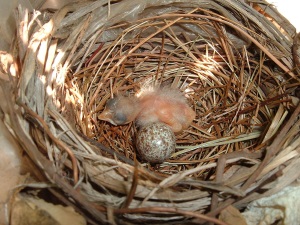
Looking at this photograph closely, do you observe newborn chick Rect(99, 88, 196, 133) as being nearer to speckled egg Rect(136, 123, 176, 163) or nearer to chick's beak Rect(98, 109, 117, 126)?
chick's beak Rect(98, 109, 117, 126)

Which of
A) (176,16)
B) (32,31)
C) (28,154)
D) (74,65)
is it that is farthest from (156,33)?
(28,154)

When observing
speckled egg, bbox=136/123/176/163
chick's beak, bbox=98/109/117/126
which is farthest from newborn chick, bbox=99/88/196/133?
speckled egg, bbox=136/123/176/163

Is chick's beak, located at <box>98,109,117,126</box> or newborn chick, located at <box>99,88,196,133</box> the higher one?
newborn chick, located at <box>99,88,196,133</box>

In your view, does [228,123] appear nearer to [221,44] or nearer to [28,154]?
[221,44]

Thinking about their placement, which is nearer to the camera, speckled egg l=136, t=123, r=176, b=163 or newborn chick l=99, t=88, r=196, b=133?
speckled egg l=136, t=123, r=176, b=163

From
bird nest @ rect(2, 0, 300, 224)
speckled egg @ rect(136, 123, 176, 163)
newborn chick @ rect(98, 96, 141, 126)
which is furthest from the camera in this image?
newborn chick @ rect(98, 96, 141, 126)

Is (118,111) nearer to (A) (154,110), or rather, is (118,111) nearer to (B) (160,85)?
(A) (154,110)

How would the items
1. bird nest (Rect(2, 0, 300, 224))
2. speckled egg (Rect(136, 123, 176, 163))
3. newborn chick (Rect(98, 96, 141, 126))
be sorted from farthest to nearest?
1. newborn chick (Rect(98, 96, 141, 126))
2. speckled egg (Rect(136, 123, 176, 163))
3. bird nest (Rect(2, 0, 300, 224))
